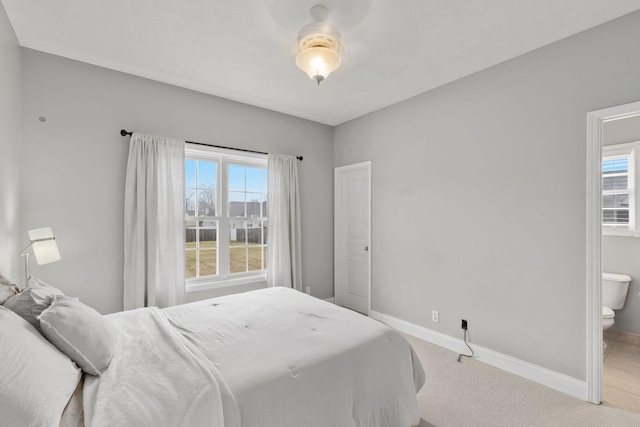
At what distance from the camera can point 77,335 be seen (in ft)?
4.61

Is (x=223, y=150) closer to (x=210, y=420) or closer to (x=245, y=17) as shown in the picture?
(x=245, y=17)

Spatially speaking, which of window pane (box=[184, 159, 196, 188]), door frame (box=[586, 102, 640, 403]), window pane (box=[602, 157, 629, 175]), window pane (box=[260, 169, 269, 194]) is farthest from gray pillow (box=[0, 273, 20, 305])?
window pane (box=[602, 157, 629, 175])

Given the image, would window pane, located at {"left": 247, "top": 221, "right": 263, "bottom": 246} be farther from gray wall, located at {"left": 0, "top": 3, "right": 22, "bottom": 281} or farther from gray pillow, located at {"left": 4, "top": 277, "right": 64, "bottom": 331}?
gray pillow, located at {"left": 4, "top": 277, "right": 64, "bottom": 331}

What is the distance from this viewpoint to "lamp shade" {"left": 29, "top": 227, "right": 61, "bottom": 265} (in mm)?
2082

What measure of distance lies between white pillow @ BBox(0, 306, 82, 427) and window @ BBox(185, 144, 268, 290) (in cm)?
216

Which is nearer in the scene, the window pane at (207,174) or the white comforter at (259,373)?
the white comforter at (259,373)

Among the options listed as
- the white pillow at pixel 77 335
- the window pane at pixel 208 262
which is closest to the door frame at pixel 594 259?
→ the white pillow at pixel 77 335

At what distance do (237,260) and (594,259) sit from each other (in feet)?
11.5

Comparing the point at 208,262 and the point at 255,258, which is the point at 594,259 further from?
the point at 208,262

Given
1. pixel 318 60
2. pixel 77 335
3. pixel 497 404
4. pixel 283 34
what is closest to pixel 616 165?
pixel 497 404

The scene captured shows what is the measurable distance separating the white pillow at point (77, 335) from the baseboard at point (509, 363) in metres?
3.01

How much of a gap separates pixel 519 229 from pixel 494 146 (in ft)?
2.65

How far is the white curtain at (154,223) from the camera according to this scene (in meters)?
2.93

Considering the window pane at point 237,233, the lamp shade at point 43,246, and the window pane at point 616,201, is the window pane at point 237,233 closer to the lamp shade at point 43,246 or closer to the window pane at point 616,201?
the lamp shade at point 43,246
